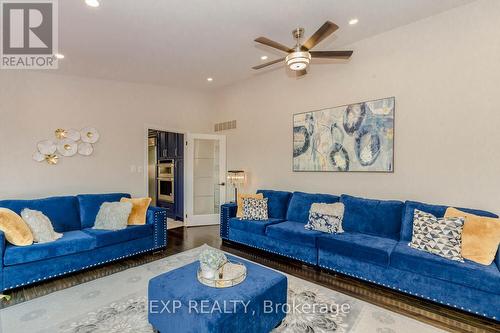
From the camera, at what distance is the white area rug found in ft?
7.16

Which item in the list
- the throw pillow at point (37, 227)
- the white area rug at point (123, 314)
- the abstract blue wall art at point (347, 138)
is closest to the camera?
the white area rug at point (123, 314)

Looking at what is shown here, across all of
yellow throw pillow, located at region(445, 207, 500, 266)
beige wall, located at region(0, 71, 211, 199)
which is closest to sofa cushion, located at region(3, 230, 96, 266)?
beige wall, located at region(0, 71, 211, 199)

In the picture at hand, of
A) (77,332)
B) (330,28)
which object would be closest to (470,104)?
(330,28)

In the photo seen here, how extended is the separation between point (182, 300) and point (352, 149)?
3.16m

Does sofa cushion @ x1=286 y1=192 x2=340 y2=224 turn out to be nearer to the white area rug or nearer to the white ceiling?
the white area rug

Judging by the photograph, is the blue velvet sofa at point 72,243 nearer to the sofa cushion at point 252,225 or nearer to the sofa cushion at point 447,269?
the sofa cushion at point 252,225

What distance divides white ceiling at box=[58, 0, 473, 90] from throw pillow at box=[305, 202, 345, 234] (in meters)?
2.42

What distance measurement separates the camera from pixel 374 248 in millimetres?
2873

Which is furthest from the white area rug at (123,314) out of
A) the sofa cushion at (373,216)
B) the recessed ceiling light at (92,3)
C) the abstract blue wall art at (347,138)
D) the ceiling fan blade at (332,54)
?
the recessed ceiling light at (92,3)

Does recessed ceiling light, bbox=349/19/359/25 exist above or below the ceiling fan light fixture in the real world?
above

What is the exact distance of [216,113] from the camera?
636 centimetres

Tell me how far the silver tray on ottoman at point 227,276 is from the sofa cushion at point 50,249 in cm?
189

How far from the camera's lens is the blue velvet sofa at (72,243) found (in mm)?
2770

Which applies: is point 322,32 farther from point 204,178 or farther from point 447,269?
point 204,178
